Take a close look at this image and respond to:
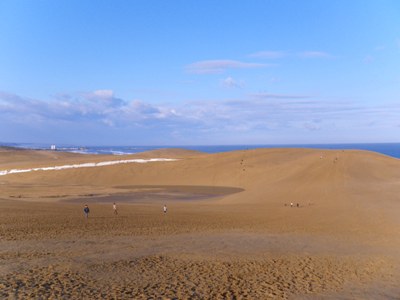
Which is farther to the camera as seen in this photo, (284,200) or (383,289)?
(284,200)

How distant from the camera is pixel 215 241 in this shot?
824 inches

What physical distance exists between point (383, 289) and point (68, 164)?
200 feet

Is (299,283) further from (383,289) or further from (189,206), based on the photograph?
(189,206)

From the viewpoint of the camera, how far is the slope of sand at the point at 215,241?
1365 centimetres

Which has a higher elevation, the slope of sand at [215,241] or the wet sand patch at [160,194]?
the slope of sand at [215,241]

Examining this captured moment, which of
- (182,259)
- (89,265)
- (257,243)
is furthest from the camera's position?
(257,243)

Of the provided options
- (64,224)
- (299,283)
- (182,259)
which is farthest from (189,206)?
(299,283)

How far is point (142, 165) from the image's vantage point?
2485 inches

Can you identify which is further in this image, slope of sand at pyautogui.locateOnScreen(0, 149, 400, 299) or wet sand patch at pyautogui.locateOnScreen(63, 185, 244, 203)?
wet sand patch at pyautogui.locateOnScreen(63, 185, 244, 203)

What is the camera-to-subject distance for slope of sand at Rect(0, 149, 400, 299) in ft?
44.8

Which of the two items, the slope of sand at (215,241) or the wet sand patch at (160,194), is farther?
the wet sand patch at (160,194)

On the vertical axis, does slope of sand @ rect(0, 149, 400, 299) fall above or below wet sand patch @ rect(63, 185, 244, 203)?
above

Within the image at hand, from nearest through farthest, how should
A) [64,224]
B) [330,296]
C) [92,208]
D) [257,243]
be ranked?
[330,296]
[257,243]
[64,224]
[92,208]

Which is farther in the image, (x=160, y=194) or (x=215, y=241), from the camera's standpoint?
(x=160, y=194)
